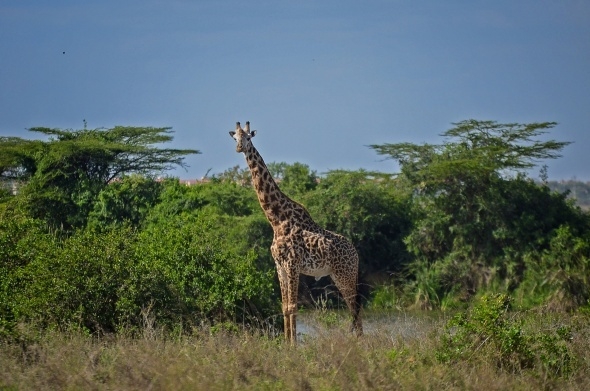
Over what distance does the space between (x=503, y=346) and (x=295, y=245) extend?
5077 millimetres

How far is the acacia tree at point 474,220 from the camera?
87.1ft

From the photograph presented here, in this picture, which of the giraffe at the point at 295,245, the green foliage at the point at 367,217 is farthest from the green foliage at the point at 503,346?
the green foliage at the point at 367,217

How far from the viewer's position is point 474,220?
27.1 m

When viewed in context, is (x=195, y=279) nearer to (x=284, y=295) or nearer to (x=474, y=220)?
(x=284, y=295)

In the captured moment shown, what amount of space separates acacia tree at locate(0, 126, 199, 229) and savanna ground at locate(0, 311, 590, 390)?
1588 cm

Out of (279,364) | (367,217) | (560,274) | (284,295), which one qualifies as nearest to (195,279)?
(284,295)

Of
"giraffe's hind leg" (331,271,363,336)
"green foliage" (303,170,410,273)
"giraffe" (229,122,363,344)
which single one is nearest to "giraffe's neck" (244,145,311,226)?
"giraffe" (229,122,363,344)

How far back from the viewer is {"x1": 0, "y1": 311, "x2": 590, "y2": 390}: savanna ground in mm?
10047

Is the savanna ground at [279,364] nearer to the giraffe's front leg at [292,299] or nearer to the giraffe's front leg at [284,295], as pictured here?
the giraffe's front leg at [292,299]

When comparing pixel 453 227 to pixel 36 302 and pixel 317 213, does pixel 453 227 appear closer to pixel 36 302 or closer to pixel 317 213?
pixel 317 213

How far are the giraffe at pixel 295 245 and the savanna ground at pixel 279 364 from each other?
3396 millimetres

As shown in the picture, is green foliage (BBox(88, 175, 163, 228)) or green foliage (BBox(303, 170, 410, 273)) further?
green foliage (BBox(88, 175, 163, 228))

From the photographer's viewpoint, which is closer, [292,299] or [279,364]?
[279,364]

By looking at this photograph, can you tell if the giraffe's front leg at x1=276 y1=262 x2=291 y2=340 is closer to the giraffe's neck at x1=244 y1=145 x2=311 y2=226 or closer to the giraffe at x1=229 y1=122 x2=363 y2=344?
the giraffe at x1=229 y1=122 x2=363 y2=344
